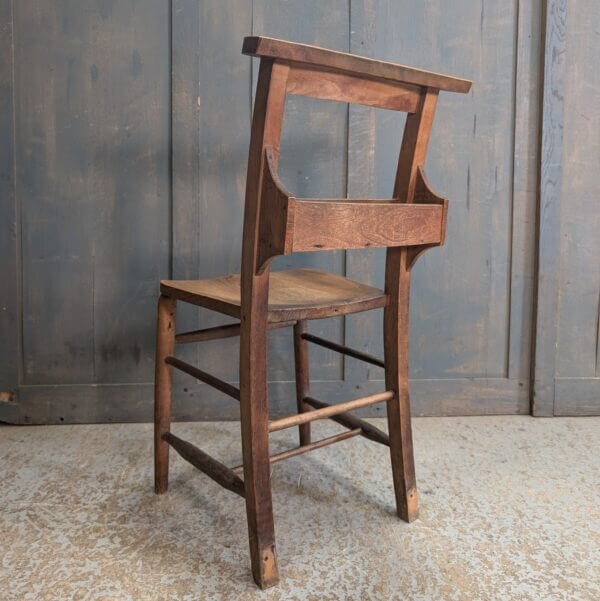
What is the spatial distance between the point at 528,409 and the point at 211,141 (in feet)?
4.77

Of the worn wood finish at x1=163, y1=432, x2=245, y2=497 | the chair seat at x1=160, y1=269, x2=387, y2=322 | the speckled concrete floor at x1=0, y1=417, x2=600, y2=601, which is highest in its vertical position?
the chair seat at x1=160, y1=269, x2=387, y2=322

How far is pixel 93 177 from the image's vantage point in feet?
6.45

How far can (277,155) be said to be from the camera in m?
1.17

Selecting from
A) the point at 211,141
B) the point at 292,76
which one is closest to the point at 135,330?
the point at 211,141

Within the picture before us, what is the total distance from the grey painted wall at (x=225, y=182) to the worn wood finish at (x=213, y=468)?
0.65 metres

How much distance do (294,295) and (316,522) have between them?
0.55 meters

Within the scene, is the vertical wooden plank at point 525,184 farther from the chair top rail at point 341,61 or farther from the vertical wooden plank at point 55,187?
the vertical wooden plank at point 55,187

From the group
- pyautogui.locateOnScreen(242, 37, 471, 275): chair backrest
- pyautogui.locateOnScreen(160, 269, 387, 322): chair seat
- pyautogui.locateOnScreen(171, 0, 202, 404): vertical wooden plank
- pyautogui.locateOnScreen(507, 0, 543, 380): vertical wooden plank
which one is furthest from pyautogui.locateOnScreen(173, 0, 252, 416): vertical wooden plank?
pyautogui.locateOnScreen(507, 0, 543, 380): vertical wooden plank

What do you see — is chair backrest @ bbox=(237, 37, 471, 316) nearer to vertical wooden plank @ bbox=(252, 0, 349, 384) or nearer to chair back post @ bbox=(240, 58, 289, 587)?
chair back post @ bbox=(240, 58, 289, 587)

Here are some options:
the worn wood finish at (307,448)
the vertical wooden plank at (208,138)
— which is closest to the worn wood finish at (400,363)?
the worn wood finish at (307,448)

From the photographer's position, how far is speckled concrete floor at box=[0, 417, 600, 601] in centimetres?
119

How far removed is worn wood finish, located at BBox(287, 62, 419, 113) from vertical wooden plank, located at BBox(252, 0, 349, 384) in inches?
28.4

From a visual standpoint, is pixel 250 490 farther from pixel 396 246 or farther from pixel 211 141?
pixel 211 141

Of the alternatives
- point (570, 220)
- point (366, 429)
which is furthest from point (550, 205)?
point (366, 429)
